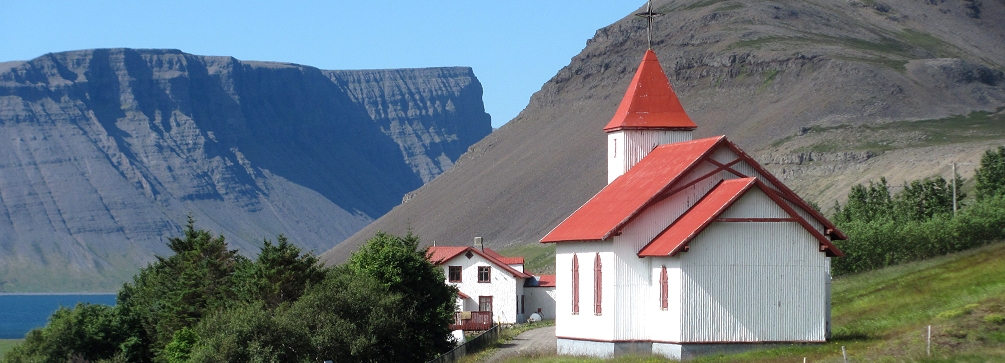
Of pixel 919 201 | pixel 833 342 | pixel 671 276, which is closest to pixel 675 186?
pixel 671 276

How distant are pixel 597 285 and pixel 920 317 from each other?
1086 centimetres

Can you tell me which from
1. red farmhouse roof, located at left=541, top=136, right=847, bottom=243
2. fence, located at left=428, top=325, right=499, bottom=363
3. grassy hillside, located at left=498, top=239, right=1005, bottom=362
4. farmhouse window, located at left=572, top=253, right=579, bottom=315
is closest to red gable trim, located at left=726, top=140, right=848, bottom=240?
red farmhouse roof, located at left=541, top=136, right=847, bottom=243

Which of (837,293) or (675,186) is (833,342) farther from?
(837,293)

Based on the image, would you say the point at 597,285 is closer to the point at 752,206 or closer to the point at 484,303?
the point at 752,206

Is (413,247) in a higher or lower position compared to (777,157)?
lower

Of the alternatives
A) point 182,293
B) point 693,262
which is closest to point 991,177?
point 182,293

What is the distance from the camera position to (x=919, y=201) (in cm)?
9794

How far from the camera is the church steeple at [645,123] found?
5562 centimetres

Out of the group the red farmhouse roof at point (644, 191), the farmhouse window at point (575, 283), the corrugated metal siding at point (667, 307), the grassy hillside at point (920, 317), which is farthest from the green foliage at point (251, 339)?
the corrugated metal siding at point (667, 307)

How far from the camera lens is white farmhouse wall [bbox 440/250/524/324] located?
3583 inches

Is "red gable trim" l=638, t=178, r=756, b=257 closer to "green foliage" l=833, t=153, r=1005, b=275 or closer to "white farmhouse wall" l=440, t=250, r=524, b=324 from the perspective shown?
"green foliage" l=833, t=153, r=1005, b=275

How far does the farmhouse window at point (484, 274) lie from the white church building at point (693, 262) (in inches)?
1498

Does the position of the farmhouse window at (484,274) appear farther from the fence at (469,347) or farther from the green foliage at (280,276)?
the green foliage at (280,276)

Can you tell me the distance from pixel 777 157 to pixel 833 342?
15772 centimetres
